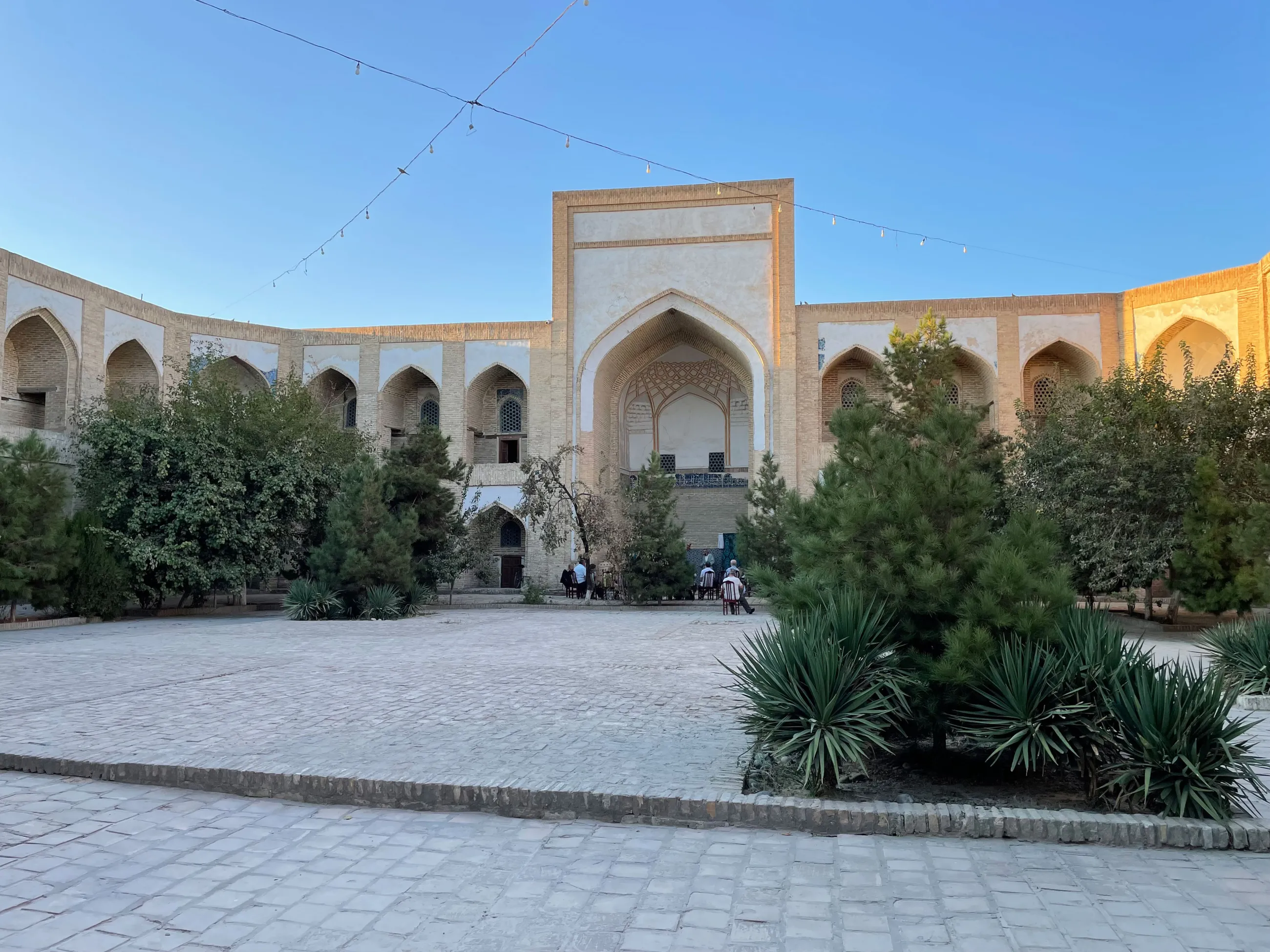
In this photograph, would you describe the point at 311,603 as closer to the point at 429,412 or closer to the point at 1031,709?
the point at 429,412

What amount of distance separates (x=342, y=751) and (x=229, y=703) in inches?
80.6

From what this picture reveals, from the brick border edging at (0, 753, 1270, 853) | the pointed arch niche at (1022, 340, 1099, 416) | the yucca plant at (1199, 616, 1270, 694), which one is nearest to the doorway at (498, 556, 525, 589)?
the pointed arch niche at (1022, 340, 1099, 416)

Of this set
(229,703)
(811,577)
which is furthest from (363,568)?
(811,577)

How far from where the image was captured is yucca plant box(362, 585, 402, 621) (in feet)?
49.0

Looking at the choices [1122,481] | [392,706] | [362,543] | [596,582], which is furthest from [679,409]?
[392,706]

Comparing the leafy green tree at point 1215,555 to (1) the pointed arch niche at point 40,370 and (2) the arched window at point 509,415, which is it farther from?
(1) the pointed arch niche at point 40,370

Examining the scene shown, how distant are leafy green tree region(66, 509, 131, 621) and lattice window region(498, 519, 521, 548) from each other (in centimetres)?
1193

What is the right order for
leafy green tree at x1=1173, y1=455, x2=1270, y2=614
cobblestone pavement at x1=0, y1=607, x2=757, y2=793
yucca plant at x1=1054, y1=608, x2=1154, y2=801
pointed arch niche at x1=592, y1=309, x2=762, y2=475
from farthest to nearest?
pointed arch niche at x1=592, y1=309, x2=762, y2=475 < leafy green tree at x1=1173, y1=455, x2=1270, y2=614 < cobblestone pavement at x1=0, y1=607, x2=757, y2=793 < yucca plant at x1=1054, y1=608, x2=1154, y2=801

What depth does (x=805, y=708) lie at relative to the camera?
418cm

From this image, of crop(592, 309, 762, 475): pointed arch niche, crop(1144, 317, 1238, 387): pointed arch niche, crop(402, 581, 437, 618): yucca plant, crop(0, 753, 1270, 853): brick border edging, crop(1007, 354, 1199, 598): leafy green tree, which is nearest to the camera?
crop(0, 753, 1270, 853): brick border edging

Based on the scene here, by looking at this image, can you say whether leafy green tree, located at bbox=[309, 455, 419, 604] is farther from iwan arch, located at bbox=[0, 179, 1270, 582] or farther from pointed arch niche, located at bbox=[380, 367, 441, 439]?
pointed arch niche, located at bbox=[380, 367, 441, 439]

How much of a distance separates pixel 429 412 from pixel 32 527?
13.7 m

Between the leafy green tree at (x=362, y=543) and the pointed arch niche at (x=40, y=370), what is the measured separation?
26.6 feet

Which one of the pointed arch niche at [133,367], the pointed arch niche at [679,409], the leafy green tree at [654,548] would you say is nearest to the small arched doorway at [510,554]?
the pointed arch niche at [679,409]
